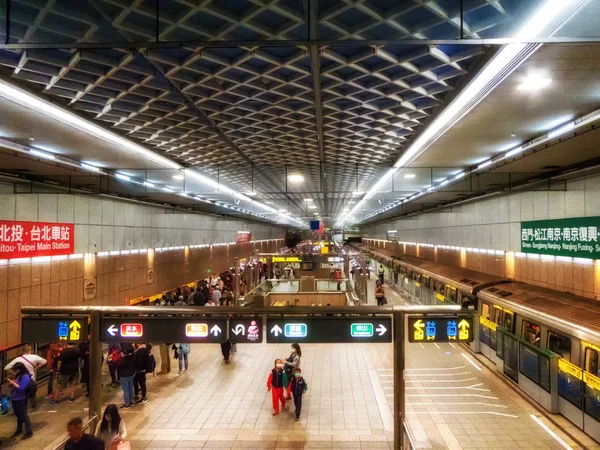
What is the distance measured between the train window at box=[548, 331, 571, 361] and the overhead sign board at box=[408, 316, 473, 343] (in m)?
3.55

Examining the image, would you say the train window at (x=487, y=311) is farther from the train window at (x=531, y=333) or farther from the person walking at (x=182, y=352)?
the person walking at (x=182, y=352)

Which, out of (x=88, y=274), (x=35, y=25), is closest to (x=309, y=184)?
(x=88, y=274)

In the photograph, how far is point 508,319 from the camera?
10.9m

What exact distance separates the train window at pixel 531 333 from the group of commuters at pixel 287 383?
5.94m

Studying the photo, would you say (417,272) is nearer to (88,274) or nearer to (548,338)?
(548,338)

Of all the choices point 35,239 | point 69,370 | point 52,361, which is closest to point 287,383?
point 69,370

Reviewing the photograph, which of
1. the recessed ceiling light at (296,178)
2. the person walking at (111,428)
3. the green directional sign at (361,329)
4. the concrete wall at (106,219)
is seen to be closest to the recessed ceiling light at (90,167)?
the concrete wall at (106,219)

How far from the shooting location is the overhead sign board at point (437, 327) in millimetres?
6164

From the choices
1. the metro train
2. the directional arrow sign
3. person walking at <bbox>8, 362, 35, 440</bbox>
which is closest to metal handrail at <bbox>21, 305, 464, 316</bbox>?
the directional arrow sign

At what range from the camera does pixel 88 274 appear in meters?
12.7

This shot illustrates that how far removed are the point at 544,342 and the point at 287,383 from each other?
626 cm

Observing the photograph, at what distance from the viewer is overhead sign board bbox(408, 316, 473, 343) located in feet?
20.2

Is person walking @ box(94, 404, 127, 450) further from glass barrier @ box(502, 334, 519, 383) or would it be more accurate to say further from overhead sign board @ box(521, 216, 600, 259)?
overhead sign board @ box(521, 216, 600, 259)

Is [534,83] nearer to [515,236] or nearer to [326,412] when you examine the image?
[326,412]
